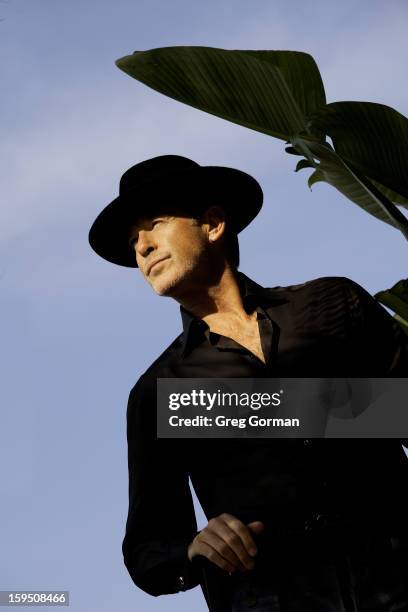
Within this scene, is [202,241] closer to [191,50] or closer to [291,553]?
[191,50]

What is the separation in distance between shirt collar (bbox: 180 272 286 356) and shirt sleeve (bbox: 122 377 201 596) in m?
0.16

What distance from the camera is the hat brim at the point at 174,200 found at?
2.50m

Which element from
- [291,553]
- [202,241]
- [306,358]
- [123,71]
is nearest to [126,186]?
[202,241]

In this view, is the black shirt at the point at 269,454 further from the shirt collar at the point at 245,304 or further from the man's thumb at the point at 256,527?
the man's thumb at the point at 256,527

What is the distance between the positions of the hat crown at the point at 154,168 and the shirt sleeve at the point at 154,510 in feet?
1.79

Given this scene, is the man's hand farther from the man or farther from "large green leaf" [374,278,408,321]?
"large green leaf" [374,278,408,321]

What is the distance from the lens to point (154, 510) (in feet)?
7.45

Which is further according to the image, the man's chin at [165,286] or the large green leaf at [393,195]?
the large green leaf at [393,195]

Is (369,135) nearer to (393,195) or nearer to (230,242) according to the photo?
(393,195)

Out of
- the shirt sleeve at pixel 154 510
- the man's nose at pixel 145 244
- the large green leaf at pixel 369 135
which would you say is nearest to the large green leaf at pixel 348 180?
the large green leaf at pixel 369 135

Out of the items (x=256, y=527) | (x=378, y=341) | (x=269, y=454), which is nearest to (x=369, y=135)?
(x=378, y=341)

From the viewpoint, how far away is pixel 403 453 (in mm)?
2287

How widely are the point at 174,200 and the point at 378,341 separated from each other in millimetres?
648

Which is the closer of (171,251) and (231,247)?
(171,251)
